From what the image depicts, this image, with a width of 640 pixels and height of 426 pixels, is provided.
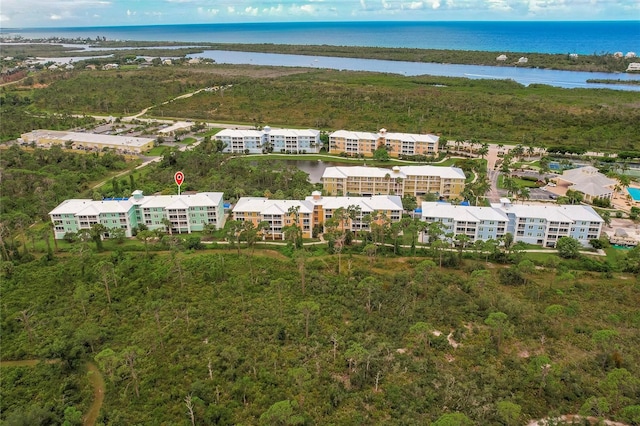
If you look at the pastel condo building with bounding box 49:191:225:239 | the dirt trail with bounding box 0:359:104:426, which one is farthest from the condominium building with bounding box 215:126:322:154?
the dirt trail with bounding box 0:359:104:426

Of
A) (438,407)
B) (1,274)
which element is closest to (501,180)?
(438,407)

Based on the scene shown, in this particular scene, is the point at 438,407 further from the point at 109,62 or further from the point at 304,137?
the point at 109,62

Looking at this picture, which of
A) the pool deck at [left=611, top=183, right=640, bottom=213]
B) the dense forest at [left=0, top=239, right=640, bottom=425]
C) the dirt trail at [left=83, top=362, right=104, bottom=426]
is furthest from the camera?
the pool deck at [left=611, top=183, right=640, bottom=213]

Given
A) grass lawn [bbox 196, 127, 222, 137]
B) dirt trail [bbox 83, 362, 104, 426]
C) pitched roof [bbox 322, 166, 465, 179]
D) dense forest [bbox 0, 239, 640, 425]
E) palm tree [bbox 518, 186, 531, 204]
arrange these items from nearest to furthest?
1. dirt trail [bbox 83, 362, 104, 426]
2. dense forest [bbox 0, 239, 640, 425]
3. palm tree [bbox 518, 186, 531, 204]
4. pitched roof [bbox 322, 166, 465, 179]
5. grass lawn [bbox 196, 127, 222, 137]

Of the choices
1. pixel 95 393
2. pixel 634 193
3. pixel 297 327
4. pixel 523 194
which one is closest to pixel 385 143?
pixel 523 194

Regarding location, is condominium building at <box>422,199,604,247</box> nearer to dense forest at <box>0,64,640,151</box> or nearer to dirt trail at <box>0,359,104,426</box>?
dirt trail at <box>0,359,104,426</box>

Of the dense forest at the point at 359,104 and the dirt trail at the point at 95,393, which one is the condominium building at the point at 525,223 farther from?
the dense forest at the point at 359,104
